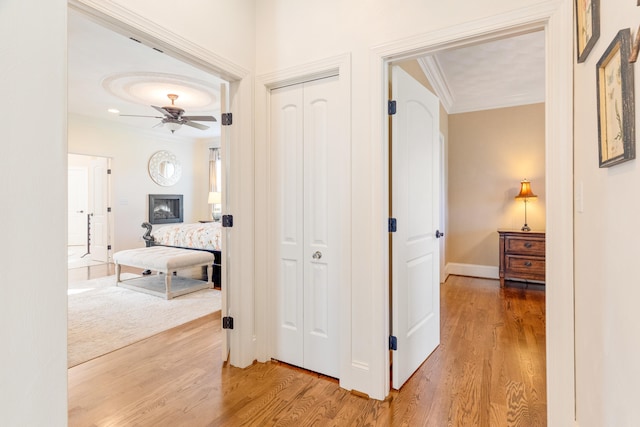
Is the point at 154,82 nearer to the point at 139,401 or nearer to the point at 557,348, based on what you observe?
the point at 139,401

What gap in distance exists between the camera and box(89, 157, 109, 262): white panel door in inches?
251

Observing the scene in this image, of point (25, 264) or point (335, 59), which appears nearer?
point (25, 264)

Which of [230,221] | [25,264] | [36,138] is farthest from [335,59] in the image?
[25,264]

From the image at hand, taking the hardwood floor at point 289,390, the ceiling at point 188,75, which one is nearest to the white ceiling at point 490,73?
the ceiling at point 188,75

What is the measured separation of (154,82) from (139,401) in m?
3.91

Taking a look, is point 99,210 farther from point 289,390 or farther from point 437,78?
point 437,78

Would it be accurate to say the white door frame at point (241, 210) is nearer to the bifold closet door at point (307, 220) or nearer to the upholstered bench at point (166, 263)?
the bifold closet door at point (307, 220)

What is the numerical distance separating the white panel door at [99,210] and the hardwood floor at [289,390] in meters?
4.52

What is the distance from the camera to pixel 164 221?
7359 millimetres

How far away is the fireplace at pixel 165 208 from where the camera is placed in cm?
707

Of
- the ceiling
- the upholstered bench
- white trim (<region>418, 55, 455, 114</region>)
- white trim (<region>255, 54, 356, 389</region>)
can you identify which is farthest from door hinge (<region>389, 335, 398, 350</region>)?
the upholstered bench

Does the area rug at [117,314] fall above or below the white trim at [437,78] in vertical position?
below

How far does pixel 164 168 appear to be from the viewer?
743 cm

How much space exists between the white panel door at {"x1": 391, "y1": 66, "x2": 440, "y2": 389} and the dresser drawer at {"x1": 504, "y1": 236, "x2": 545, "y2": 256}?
2.41 m
